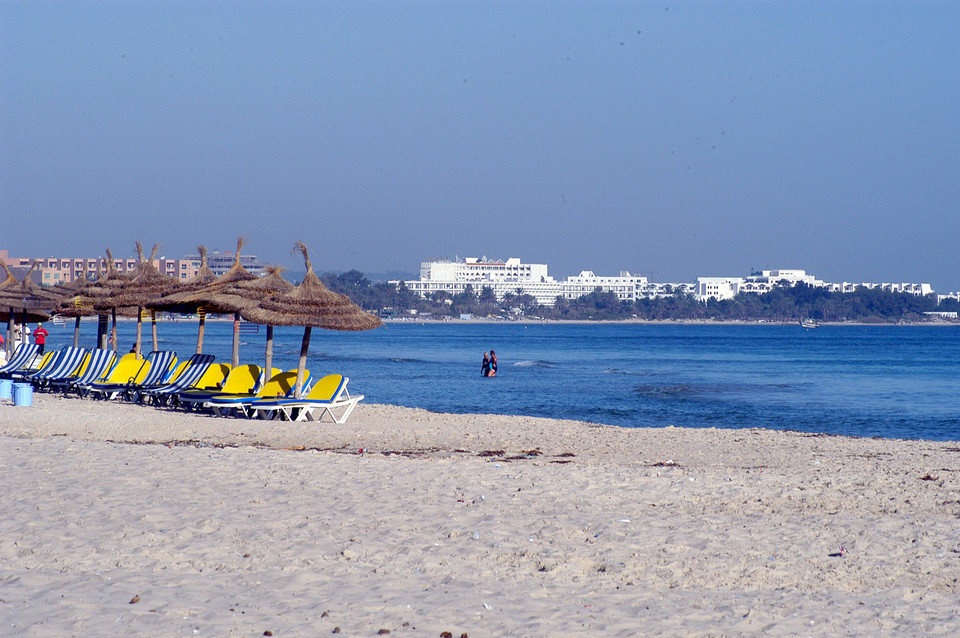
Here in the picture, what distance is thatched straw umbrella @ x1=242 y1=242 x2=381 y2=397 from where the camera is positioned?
13016mm

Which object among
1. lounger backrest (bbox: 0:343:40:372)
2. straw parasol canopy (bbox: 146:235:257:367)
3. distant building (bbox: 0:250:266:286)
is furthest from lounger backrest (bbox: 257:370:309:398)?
distant building (bbox: 0:250:266:286)

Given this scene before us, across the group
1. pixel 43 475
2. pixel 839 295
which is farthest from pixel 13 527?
pixel 839 295

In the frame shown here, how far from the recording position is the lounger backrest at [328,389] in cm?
1285

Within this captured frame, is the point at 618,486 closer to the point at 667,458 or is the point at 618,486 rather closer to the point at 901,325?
the point at 667,458

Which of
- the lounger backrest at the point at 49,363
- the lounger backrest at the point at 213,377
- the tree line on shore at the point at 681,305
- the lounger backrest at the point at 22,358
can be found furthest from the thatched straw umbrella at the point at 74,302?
the tree line on shore at the point at 681,305

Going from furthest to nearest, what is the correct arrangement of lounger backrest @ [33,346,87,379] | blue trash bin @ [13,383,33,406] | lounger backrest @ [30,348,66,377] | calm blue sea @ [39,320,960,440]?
calm blue sea @ [39,320,960,440] → lounger backrest @ [30,348,66,377] → lounger backrest @ [33,346,87,379] → blue trash bin @ [13,383,33,406]

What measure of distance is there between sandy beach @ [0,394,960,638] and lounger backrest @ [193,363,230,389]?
4.99m

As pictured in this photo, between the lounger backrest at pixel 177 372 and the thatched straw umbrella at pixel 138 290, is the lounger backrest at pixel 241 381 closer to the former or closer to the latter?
the lounger backrest at pixel 177 372

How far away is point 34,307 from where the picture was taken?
2139 centimetres

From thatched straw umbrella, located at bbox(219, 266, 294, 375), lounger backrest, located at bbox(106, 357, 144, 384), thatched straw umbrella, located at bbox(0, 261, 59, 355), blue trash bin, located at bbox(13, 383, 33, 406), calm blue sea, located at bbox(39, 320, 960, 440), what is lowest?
calm blue sea, located at bbox(39, 320, 960, 440)

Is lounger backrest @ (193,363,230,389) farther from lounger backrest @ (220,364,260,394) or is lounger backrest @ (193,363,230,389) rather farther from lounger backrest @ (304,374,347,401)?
lounger backrest @ (304,374,347,401)

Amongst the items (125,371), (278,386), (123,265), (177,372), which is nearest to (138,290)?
(125,371)

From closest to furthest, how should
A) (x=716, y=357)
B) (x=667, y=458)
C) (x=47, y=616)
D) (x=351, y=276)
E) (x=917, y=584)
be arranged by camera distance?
(x=47, y=616) → (x=917, y=584) → (x=667, y=458) → (x=716, y=357) → (x=351, y=276)

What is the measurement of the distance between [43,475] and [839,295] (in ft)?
535
